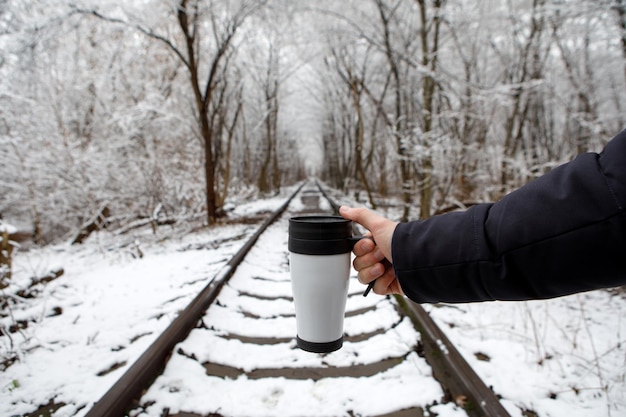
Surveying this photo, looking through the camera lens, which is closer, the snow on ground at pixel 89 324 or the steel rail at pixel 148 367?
the steel rail at pixel 148 367

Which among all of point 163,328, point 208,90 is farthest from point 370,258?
point 208,90

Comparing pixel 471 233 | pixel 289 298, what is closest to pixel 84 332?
pixel 289 298

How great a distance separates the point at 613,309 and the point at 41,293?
705cm

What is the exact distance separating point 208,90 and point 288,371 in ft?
26.7

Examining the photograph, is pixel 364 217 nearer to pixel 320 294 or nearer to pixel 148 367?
pixel 320 294

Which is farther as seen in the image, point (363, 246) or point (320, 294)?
point (363, 246)

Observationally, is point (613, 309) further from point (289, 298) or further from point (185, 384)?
point (185, 384)

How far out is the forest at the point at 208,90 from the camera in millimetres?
7227

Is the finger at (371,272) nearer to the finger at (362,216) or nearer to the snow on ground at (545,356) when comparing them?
the finger at (362,216)

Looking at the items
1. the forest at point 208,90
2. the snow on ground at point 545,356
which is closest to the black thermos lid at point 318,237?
the snow on ground at point 545,356

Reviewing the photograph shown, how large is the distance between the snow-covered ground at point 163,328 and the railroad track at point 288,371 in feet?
0.52

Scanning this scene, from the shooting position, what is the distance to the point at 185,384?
6.95 feet

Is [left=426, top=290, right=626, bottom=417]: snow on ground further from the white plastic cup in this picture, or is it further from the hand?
the white plastic cup

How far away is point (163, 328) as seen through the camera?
2887 mm
